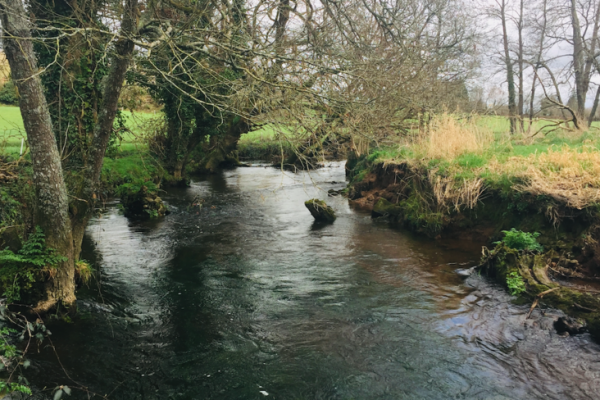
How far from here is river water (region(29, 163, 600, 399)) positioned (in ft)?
15.6

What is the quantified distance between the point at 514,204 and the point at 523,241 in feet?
5.44

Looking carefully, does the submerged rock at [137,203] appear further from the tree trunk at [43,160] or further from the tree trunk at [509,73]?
the tree trunk at [509,73]

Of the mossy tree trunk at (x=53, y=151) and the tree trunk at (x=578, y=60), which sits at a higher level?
the tree trunk at (x=578, y=60)

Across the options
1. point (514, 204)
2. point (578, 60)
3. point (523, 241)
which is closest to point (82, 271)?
point (523, 241)

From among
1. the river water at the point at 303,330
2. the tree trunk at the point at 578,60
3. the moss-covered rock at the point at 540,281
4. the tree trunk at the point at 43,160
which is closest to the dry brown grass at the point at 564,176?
the moss-covered rock at the point at 540,281

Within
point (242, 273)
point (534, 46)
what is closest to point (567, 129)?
point (534, 46)

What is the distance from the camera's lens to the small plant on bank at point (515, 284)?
6.91 metres

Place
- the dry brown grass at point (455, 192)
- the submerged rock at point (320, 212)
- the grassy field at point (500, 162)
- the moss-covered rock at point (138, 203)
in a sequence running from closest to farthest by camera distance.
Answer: the grassy field at point (500, 162) < the dry brown grass at point (455, 192) < the submerged rock at point (320, 212) < the moss-covered rock at point (138, 203)

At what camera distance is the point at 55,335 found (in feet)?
18.8

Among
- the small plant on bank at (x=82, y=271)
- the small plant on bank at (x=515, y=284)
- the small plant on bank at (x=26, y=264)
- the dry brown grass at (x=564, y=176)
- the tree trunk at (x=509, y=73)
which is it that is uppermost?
the tree trunk at (x=509, y=73)

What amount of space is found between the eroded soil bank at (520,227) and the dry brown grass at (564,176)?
0.53ft

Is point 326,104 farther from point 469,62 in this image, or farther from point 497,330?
point 469,62

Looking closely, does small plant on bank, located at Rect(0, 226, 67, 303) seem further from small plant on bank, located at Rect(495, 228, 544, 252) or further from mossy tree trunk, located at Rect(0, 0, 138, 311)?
small plant on bank, located at Rect(495, 228, 544, 252)

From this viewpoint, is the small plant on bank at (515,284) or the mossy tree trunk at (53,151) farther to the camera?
the small plant on bank at (515,284)
